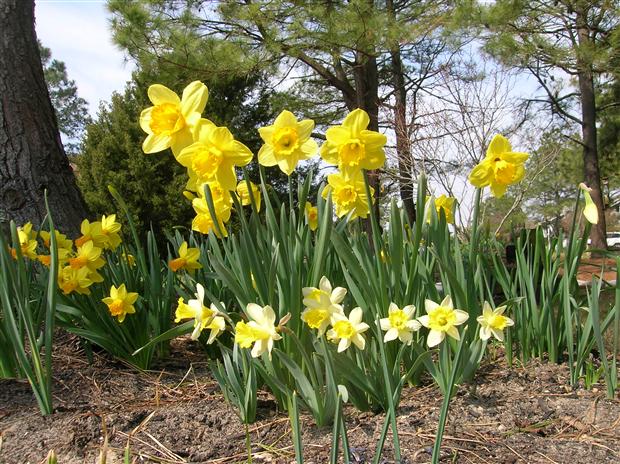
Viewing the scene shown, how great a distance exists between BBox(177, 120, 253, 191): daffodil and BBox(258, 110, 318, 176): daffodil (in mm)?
73

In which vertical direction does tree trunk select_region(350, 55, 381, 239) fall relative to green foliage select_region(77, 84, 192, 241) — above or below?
above

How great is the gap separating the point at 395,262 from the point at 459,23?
761 centimetres

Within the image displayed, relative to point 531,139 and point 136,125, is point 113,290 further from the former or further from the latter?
point 531,139

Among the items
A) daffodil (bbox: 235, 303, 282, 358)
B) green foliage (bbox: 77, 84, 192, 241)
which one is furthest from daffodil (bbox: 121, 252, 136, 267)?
green foliage (bbox: 77, 84, 192, 241)

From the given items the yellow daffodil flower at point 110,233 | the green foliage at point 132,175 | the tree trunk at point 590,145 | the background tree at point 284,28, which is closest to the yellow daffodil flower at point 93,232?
the yellow daffodil flower at point 110,233

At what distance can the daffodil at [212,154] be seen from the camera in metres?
1.06

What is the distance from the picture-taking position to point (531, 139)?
1052cm

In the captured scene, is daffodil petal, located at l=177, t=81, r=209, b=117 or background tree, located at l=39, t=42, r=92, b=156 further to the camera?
background tree, located at l=39, t=42, r=92, b=156

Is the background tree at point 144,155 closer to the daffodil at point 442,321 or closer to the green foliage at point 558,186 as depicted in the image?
the daffodil at point 442,321

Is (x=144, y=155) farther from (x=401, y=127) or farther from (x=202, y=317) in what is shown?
(x=202, y=317)

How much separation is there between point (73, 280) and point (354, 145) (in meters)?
1.08

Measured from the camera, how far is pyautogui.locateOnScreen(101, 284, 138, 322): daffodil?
1.61 meters

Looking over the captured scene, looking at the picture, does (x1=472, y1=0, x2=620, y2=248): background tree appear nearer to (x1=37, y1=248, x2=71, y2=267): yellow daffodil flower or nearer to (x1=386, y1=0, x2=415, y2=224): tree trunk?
(x1=386, y1=0, x2=415, y2=224): tree trunk

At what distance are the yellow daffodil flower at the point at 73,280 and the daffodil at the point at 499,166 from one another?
1271 mm
